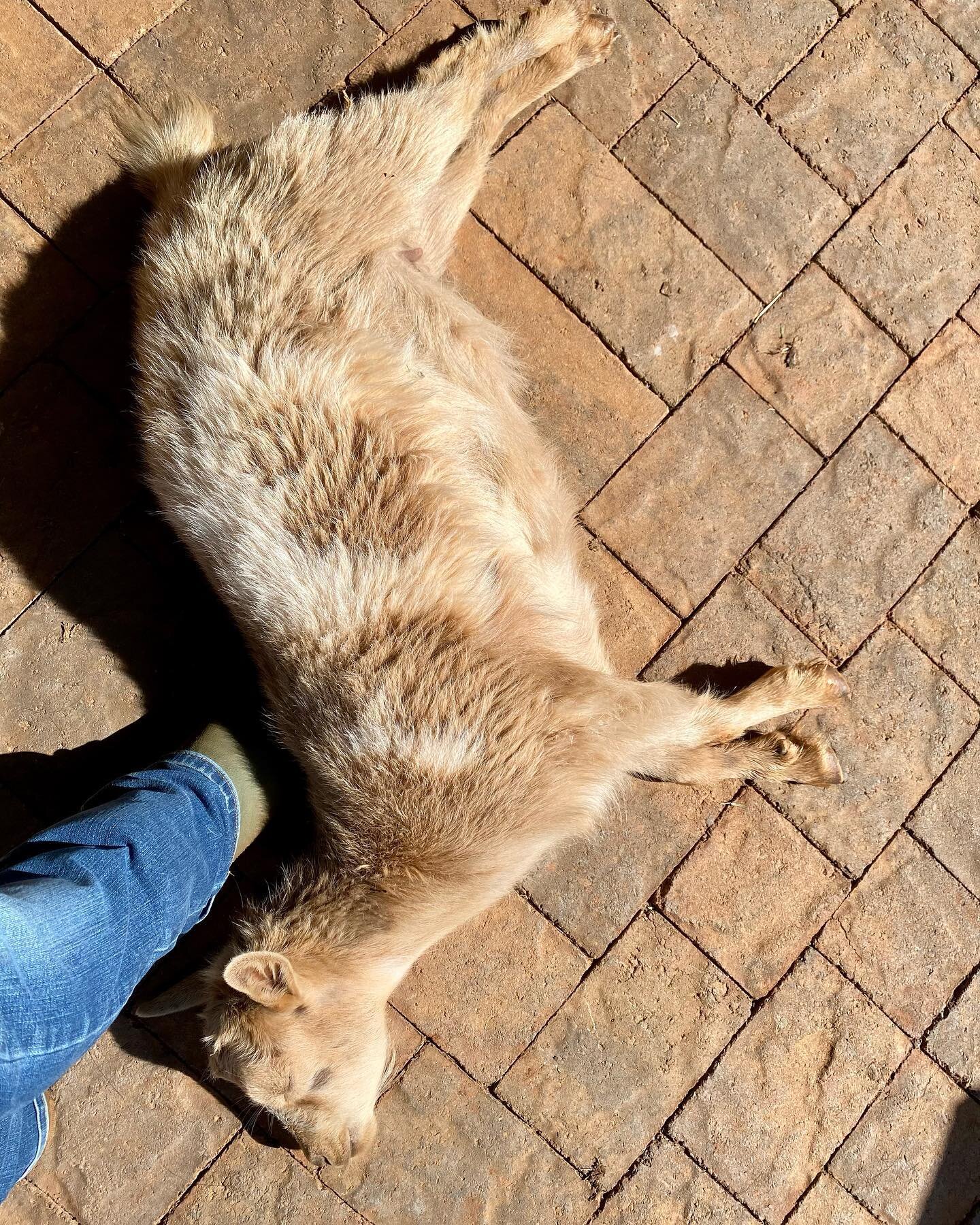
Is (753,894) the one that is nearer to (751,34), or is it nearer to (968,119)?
(968,119)

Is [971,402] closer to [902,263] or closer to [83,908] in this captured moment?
[902,263]

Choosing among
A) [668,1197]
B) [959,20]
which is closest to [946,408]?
[959,20]

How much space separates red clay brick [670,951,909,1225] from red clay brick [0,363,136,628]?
3.51m

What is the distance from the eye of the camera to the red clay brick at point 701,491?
12.6 feet

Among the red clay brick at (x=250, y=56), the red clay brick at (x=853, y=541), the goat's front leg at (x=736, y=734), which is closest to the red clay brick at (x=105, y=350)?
the red clay brick at (x=250, y=56)

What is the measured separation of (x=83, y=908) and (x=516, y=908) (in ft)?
5.74

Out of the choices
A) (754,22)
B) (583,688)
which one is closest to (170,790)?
(583,688)

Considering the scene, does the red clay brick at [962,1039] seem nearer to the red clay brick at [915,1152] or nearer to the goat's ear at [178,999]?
the red clay brick at [915,1152]

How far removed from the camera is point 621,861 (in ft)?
12.5

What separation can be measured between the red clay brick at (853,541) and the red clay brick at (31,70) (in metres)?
3.49

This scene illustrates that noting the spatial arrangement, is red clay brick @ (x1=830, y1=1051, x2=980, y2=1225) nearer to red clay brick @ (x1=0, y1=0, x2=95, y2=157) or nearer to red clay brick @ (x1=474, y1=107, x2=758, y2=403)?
red clay brick @ (x1=474, y1=107, x2=758, y2=403)

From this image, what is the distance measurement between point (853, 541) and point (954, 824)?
1299 mm

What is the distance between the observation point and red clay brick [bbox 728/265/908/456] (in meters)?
3.86

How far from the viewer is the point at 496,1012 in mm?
3770
